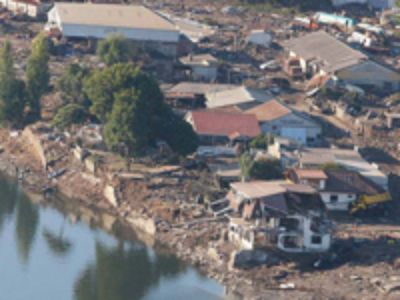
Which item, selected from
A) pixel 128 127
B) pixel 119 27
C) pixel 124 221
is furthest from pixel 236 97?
pixel 124 221

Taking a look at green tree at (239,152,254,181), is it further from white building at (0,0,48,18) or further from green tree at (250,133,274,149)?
white building at (0,0,48,18)

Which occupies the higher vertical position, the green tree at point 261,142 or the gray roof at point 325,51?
the gray roof at point 325,51

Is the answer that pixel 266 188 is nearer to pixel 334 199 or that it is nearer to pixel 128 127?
pixel 334 199

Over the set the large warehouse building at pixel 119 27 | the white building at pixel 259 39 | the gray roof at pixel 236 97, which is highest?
the large warehouse building at pixel 119 27

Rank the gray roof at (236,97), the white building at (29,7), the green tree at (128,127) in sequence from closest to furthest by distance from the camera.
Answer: the green tree at (128,127)
the gray roof at (236,97)
the white building at (29,7)

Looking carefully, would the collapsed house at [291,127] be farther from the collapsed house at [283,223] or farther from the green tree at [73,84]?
the collapsed house at [283,223]

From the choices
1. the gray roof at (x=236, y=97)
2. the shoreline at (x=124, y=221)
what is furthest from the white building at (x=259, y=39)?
the shoreline at (x=124, y=221)

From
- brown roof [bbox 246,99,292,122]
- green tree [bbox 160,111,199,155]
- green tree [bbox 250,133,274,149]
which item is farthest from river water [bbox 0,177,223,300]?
brown roof [bbox 246,99,292,122]
